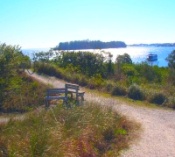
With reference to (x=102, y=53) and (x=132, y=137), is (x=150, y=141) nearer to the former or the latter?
(x=132, y=137)

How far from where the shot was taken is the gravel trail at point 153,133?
7.73 m

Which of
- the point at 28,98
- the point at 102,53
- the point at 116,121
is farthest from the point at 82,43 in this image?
the point at 116,121

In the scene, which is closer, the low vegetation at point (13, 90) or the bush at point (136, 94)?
the low vegetation at point (13, 90)

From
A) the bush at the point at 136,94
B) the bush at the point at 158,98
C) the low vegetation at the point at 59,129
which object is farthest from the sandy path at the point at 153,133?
the bush at the point at 136,94

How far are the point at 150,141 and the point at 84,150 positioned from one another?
7.80ft

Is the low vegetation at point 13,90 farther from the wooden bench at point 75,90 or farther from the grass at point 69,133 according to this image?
the grass at point 69,133

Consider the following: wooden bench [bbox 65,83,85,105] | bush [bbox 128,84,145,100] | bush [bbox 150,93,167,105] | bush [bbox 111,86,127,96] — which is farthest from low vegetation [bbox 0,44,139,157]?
bush [bbox 128,84,145,100]

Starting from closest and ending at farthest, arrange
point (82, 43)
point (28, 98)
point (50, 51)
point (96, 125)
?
point (96, 125), point (28, 98), point (50, 51), point (82, 43)

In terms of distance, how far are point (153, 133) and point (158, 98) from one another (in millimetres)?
5480

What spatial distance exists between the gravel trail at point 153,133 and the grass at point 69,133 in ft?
1.11

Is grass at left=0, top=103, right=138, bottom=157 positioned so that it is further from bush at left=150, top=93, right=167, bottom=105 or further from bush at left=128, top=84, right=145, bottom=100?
bush at left=128, top=84, right=145, bottom=100

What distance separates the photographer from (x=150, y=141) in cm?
861

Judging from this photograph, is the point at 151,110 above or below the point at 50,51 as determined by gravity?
below

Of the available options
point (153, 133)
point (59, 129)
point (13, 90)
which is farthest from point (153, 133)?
point (13, 90)
